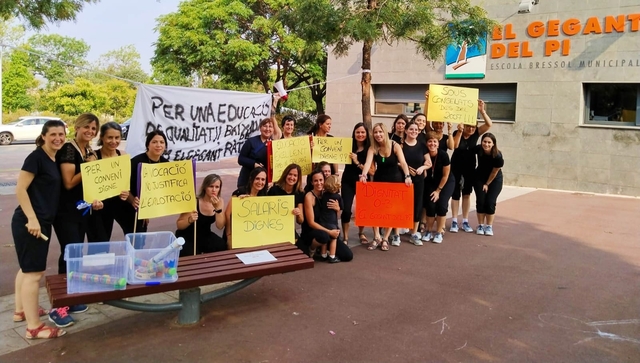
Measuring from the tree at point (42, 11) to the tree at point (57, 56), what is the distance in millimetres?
57320

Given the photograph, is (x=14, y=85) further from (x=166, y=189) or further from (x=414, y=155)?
(x=166, y=189)

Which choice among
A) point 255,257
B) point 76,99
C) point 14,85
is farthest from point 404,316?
point 14,85

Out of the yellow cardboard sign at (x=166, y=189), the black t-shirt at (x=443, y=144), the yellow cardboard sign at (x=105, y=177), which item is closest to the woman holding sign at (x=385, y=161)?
the black t-shirt at (x=443, y=144)

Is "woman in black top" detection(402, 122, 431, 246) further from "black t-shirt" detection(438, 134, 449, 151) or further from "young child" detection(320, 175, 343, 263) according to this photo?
"young child" detection(320, 175, 343, 263)

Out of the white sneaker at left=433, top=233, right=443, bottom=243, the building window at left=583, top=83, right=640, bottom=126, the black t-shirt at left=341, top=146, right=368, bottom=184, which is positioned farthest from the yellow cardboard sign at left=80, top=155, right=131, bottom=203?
the building window at left=583, top=83, right=640, bottom=126

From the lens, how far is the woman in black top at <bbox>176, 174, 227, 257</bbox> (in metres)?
5.12

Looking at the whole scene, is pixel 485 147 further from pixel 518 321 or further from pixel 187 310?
pixel 187 310

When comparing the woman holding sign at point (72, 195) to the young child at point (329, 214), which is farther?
the young child at point (329, 214)

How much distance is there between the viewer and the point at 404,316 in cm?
459

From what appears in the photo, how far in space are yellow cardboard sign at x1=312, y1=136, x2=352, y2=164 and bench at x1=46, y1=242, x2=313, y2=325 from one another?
2.00 m

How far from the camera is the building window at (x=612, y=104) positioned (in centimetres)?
1221

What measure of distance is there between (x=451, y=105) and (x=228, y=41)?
18165 mm

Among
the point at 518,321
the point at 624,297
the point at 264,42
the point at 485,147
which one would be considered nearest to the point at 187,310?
the point at 518,321

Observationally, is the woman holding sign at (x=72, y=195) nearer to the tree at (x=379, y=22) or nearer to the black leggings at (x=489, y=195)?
the tree at (x=379, y=22)
